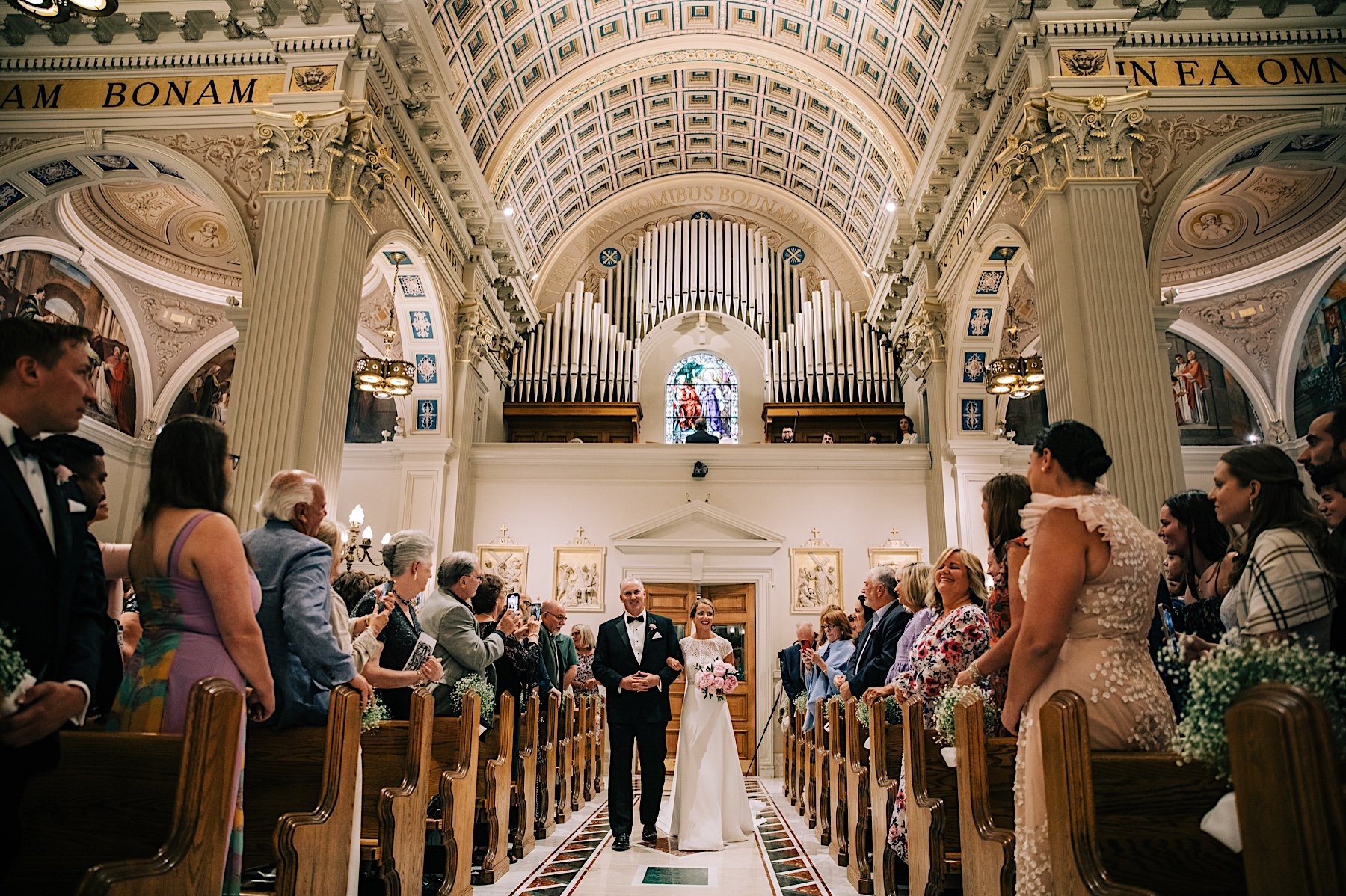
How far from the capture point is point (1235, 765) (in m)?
1.35

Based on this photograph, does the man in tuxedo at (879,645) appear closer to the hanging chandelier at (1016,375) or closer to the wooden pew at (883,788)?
the wooden pew at (883,788)

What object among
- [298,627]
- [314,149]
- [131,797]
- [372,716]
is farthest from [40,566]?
[314,149]

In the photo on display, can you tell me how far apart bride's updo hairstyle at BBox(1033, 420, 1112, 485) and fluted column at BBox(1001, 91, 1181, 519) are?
495cm

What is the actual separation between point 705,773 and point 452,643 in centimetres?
244

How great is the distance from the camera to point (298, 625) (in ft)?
9.53

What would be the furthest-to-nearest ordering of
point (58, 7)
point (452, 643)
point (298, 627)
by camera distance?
point (58, 7)
point (452, 643)
point (298, 627)

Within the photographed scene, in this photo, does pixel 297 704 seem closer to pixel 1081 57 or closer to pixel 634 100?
pixel 1081 57

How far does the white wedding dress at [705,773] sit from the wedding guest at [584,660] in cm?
316

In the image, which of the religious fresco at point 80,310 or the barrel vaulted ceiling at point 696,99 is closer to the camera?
the religious fresco at point 80,310

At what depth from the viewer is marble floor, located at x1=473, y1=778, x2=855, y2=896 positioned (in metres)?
4.66

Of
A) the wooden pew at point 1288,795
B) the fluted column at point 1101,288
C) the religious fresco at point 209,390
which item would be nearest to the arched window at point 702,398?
the religious fresco at point 209,390

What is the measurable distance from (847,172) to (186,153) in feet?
34.1

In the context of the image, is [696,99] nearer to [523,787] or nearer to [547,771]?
[547,771]

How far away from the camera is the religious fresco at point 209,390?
1353 centimetres
